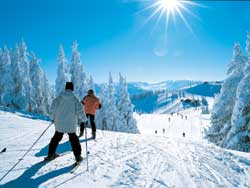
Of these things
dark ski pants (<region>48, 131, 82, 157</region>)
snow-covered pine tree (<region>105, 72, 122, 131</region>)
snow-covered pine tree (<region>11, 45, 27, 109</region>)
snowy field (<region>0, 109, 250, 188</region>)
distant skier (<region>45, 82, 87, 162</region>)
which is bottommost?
snowy field (<region>0, 109, 250, 188</region>)

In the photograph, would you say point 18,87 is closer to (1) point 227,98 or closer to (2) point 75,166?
(1) point 227,98

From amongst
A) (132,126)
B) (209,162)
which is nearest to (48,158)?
(209,162)

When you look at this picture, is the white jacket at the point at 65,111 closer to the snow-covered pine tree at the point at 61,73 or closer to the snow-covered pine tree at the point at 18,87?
the snow-covered pine tree at the point at 61,73

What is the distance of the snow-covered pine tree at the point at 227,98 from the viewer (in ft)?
70.3

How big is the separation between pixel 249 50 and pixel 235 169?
1512 cm

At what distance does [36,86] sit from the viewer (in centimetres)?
4666

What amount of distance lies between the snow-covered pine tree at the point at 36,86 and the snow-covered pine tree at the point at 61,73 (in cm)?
733

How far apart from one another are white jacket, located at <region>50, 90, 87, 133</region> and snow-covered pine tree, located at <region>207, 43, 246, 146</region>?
18.5 m

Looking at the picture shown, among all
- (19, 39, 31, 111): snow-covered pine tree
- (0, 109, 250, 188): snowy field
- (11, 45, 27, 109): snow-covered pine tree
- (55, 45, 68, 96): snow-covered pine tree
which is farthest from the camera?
(19, 39, 31, 111): snow-covered pine tree

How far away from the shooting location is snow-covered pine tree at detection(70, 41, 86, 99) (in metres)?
38.1

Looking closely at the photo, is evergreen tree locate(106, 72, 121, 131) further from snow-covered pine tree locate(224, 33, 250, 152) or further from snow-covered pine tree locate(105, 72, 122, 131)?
snow-covered pine tree locate(224, 33, 250, 152)

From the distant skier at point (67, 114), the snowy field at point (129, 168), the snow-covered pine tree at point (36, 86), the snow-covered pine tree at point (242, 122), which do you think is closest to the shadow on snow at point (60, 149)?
the snowy field at point (129, 168)

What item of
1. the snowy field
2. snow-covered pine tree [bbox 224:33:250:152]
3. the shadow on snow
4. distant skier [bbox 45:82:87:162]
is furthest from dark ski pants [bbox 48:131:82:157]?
snow-covered pine tree [bbox 224:33:250:152]

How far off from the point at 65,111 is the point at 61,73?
36.7 meters
